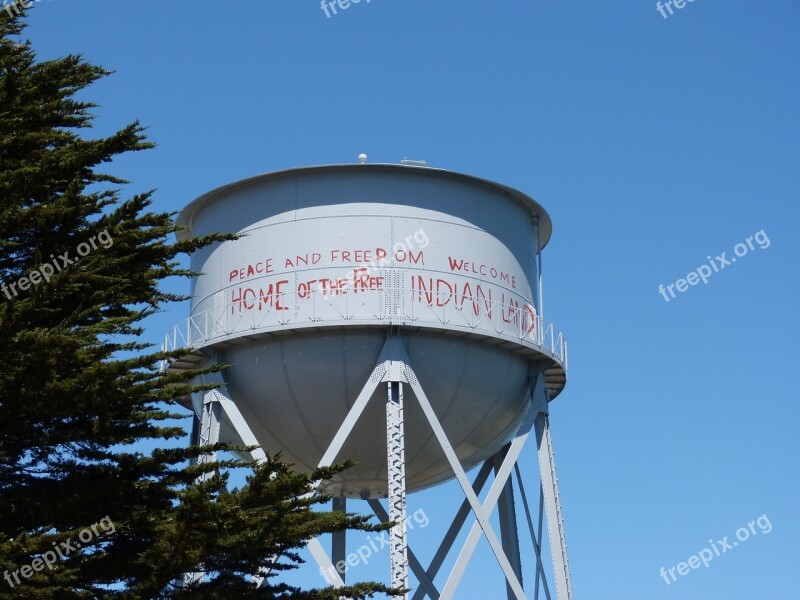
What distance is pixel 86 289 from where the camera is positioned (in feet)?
47.1

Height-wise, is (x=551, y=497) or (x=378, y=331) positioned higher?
(x=378, y=331)

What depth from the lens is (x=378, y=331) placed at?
21.1 metres

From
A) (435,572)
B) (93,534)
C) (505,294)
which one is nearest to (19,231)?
(93,534)

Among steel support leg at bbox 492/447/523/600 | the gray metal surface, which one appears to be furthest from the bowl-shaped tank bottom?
steel support leg at bbox 492/447/523/600

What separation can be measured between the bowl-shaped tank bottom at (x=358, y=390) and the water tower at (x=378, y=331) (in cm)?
2

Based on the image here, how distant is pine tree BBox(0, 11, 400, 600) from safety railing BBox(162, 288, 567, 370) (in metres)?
5.51

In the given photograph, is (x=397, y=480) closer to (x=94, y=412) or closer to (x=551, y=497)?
(x=551, y=497)

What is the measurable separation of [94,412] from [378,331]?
738cm

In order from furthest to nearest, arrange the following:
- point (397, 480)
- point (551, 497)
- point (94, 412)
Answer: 1. point (551, 497)
2. point (397, 480)
3. point (94, 412)

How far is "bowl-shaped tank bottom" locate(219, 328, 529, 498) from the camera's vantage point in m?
21.0

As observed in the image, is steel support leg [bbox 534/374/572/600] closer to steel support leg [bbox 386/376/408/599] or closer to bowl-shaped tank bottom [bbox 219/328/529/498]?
bowl-shaped tank bottom [bbox 219/328/529/498]

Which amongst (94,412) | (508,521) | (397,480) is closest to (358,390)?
(397,480)

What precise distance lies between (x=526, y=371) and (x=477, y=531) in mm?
3042

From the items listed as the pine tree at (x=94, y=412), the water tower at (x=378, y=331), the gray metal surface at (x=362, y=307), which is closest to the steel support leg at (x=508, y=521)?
the water tower at (x=378, y=331)
